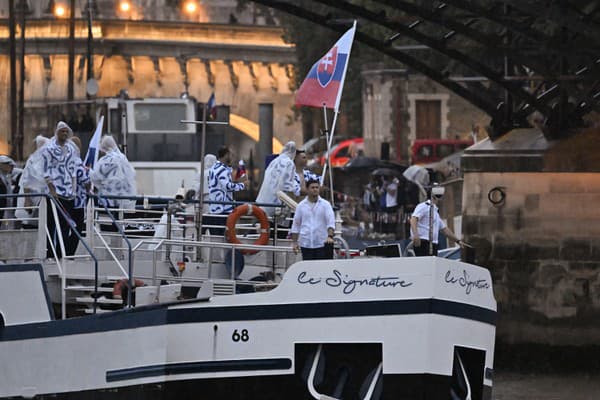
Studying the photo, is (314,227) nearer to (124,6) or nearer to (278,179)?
(278,179)

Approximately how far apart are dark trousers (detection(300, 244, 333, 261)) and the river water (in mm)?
5801

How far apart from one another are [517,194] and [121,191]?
6800 mm

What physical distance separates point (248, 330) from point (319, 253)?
1596 millimetres

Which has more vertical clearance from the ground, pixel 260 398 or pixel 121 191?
pixel 121 191

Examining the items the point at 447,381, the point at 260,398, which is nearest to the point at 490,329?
the point at 447,381

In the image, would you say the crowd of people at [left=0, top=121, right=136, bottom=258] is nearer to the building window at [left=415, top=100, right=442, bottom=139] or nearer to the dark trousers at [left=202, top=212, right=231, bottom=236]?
the dark trousers at [left=202, top=212, right=231, bottom=236]

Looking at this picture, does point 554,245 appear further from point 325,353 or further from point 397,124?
point 397,124

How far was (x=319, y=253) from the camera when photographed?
19.5 meters

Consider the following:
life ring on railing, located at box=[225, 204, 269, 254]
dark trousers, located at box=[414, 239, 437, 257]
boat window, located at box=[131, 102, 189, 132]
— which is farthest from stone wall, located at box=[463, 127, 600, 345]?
boat window, located at box=[131, 102, 189, 132]

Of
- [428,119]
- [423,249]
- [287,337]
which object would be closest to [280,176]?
[423,249]

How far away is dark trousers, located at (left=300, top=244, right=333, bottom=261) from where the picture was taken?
768 inches

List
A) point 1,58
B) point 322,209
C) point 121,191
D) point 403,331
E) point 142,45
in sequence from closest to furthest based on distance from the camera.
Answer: point 403,331 → point 322,209 → point 121,191 → point 1,58 → point 142,45

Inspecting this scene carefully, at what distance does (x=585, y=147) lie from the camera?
27953 mm

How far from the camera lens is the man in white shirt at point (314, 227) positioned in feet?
64.1
